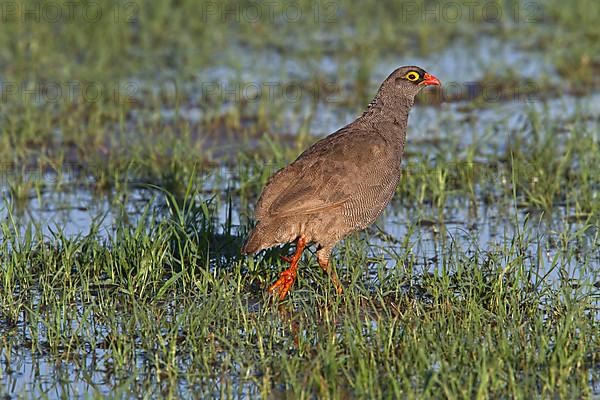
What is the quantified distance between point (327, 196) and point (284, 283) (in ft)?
1.95

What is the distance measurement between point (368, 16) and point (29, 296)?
9.02 meters

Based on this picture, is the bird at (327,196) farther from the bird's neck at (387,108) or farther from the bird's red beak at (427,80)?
the bird's red beak at (427,80)

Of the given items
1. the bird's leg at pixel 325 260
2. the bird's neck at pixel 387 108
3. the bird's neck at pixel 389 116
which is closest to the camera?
the bird's leg at pixel 325 260

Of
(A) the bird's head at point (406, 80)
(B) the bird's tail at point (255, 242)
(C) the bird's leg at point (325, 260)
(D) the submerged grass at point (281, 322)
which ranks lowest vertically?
(D) the submerged grass at point (281, 322)

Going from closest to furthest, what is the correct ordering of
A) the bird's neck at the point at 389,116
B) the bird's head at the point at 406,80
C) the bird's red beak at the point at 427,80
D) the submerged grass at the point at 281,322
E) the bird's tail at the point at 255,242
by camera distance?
the submerged grass at the point at 281,322 → the bird's tail at the point at 255,242 → the bird's neck at the point at 389,116 → the bird's head at the point at 406,80 → the bird's red beak at the point at 427,80

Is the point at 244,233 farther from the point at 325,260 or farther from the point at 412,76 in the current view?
the point at 412,76

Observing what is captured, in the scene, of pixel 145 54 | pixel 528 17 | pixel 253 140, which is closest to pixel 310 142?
pixel 253 140

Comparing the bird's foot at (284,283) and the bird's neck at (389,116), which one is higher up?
the bird's neck at (389,116)

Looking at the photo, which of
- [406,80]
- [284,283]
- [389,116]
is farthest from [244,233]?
[406,80]

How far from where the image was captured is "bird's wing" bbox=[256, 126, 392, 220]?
25.0 ft

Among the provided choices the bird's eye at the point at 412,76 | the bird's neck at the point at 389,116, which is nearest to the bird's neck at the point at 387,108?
the bird's neck at the point at 389,116

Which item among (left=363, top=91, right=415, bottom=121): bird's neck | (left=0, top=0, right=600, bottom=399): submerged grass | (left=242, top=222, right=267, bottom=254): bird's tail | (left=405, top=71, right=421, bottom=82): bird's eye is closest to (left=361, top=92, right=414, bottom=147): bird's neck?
(left=363, top=91, right=415, bottom=121): bird's neck

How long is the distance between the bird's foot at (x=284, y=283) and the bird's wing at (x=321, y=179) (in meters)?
0.38

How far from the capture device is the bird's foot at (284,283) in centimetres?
758
